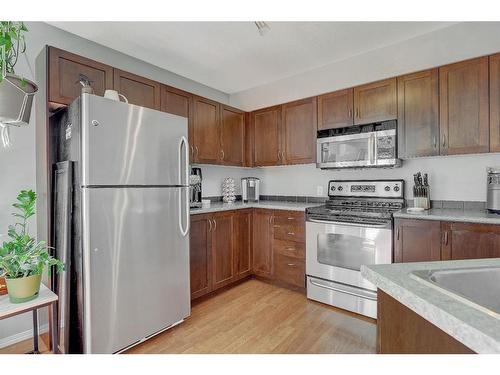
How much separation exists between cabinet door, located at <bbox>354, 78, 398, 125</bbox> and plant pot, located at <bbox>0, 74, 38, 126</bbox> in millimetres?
2625

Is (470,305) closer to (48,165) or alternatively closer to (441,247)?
(441,247)

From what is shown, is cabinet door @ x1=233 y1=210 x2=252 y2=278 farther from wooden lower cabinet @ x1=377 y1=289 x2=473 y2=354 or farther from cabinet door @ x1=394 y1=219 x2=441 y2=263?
wooden lower cabinet @ x1=377 y1=289 x2=473 y2=354

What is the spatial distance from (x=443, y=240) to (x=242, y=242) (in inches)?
76.2

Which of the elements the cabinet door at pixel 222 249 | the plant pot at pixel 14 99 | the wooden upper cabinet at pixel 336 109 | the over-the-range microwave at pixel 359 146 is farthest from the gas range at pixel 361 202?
the plant pot at pixel 14 99

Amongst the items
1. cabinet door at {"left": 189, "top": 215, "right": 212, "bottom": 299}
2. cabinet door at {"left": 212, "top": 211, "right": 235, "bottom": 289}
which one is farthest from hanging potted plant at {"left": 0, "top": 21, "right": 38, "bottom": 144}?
cabinet door at {"left": 212, "top": 211, "right": 235, "bottom": 289}

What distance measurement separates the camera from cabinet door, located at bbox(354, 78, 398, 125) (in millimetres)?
2506

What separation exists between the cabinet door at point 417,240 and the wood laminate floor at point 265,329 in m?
0.66

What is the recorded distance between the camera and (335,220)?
2512mm

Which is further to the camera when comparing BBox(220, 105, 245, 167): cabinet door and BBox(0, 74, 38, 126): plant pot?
BBox(220, 105, 245, 167): cabinet door

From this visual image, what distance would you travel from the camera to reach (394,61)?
2697mm

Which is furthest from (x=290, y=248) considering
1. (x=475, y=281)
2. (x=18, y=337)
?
(x=18, y=337)
